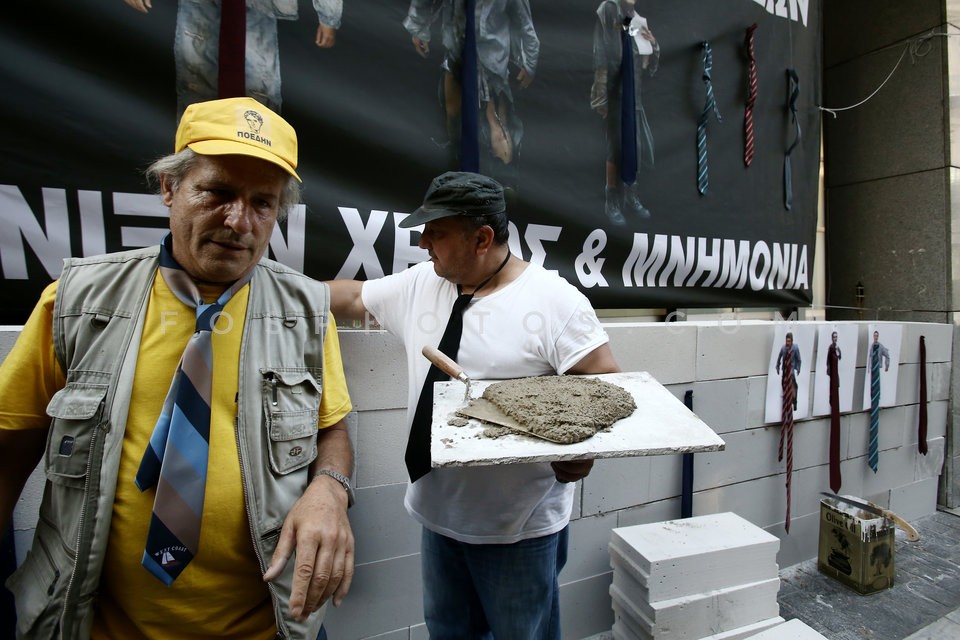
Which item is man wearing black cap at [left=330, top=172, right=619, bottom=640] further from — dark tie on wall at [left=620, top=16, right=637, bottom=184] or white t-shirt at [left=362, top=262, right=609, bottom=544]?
dark tie on wall at [left=620, top=16, right=637, bottom=184]

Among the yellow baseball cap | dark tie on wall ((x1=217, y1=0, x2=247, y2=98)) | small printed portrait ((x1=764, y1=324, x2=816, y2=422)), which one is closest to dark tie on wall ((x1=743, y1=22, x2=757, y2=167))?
small printed portrait ((x1=764, y1=324, x2=816, y2=422))

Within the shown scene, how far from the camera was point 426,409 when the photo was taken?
1310 mm

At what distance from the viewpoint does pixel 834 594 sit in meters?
2.63

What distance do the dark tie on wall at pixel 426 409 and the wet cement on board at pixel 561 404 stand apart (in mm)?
174

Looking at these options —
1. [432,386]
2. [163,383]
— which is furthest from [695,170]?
[163,383]

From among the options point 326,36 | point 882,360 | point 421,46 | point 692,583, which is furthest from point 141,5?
point 882,360

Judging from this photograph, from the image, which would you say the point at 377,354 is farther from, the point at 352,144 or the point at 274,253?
the point at 352,144

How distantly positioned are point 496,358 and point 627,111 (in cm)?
183

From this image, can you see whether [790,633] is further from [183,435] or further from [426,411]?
[183,435]

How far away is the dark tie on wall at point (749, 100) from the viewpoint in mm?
2910

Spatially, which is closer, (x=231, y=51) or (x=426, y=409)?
(x=426, y=409)

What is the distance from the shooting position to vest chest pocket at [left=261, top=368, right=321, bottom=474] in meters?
1.01

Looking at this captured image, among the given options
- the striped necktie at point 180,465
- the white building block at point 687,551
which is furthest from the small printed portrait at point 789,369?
the striped necktie at point 180,465

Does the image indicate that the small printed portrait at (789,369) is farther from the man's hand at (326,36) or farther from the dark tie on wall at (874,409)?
the man's hand at (326,36)
